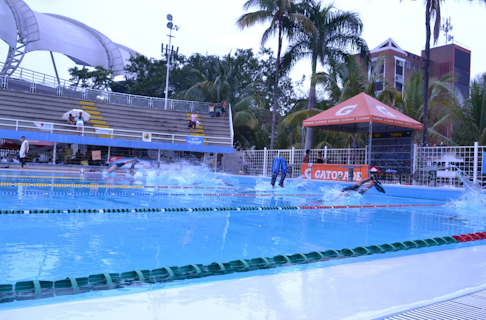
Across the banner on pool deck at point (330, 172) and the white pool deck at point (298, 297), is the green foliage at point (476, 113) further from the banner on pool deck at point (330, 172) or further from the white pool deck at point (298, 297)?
the white pool deck at point (298, 297)

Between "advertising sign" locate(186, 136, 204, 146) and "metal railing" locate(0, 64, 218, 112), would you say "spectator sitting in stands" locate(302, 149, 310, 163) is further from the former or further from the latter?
"metal railing" locate(0, 64, 218, 112)

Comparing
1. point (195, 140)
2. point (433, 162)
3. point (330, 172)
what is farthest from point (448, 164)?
point (195, 140)

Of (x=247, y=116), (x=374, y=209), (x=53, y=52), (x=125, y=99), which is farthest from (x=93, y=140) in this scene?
(x=53, y=52)

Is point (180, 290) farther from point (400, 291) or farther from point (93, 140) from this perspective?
point (93, 140)

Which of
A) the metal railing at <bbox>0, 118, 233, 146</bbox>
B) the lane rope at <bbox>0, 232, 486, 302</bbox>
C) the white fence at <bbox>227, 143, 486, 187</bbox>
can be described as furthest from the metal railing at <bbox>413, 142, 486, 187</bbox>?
the metal railing at <bbox>0, 118, 233, 146</bbox>

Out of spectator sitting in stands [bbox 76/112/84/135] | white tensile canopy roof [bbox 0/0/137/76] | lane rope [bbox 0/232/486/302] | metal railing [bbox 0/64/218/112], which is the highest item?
white tensile canopy roof [bbox 0/0/137/76]

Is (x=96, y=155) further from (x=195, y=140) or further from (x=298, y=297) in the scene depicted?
(x=298, y=297)

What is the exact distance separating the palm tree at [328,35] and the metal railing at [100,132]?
688 cm

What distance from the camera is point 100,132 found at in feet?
70.5

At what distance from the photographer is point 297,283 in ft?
9.04

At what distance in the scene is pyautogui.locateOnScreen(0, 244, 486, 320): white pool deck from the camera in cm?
208

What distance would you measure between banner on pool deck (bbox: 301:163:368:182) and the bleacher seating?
342 inches

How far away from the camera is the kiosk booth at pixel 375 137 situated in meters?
14.4

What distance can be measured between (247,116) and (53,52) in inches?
906
